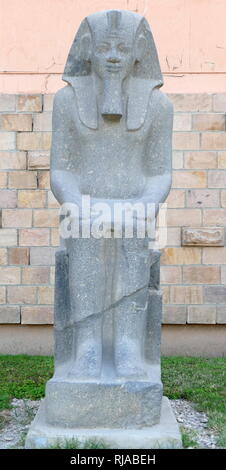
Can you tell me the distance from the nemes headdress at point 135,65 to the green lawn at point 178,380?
1.83 meters

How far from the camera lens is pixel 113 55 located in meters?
3.31

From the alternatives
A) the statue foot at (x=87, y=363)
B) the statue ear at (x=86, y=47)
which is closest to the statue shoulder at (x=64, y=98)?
the statue ear at (x=86, y=47)

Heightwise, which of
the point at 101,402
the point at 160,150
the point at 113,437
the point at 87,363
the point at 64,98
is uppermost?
the point at 64,98

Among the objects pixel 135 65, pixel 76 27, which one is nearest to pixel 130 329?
pixel 135 65

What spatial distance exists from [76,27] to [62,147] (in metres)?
2.85

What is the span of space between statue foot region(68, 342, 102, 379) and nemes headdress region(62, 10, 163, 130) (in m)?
1.14

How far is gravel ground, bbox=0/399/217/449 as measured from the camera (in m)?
3.45

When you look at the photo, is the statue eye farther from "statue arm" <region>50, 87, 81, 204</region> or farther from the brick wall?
the brick wall

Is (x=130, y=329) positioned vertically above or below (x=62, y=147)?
below

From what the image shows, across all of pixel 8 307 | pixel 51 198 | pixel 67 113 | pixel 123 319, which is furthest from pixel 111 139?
pixel 8 307

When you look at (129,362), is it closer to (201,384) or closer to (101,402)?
(101,402)

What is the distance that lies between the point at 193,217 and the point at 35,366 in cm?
192

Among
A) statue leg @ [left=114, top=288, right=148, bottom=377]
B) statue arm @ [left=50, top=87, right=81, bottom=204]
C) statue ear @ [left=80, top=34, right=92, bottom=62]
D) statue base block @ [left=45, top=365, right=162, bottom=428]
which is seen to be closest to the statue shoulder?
statue arm @ [left=50, top=87, right=81, bottom=204]

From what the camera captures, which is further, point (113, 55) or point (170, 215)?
point (170, 215)
